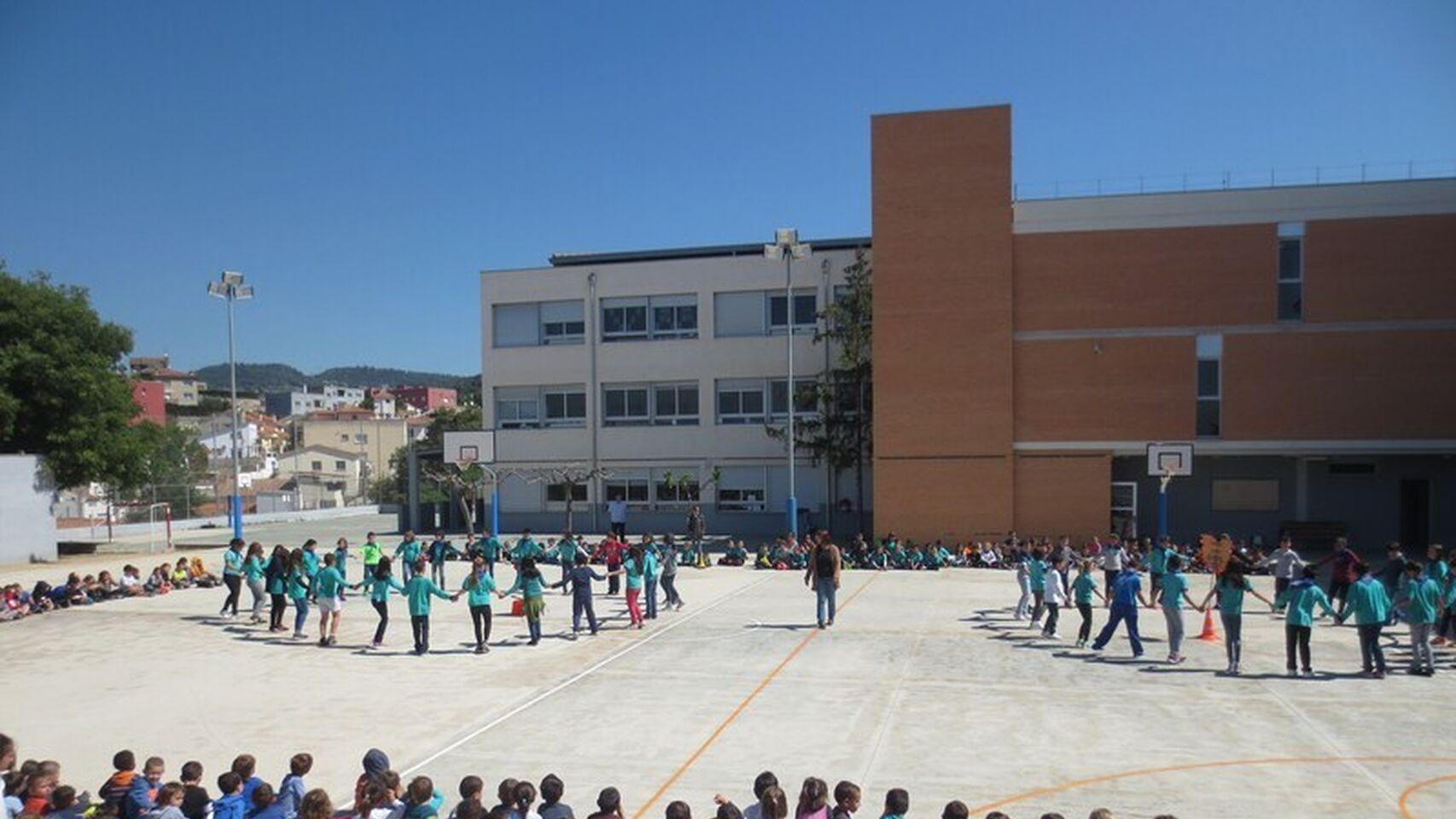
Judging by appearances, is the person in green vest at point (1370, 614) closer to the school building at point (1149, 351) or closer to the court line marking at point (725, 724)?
the court line marking at point (725, 724)

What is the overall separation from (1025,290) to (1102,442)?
19.2 ft

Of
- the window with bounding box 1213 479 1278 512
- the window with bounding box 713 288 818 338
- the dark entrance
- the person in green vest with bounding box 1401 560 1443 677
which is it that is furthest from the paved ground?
the window with bounding box 713 288 818 338

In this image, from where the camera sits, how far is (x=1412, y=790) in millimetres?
9672

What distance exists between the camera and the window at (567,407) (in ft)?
147

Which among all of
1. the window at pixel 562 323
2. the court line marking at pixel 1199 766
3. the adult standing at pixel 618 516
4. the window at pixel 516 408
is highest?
the window at pixel 562 323

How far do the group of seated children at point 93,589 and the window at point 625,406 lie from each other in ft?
63.6

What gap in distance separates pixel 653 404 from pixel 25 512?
23.6 metres

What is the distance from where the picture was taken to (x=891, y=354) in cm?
3484

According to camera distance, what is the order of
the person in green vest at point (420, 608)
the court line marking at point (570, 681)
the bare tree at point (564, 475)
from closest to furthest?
the court line marking at point (570, 681) < the person in green vest at point (420, 608) < the bare tree at point (564, 475)

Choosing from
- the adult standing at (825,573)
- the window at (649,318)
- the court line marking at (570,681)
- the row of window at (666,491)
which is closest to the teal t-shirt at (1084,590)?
the adult standing at (825,573)

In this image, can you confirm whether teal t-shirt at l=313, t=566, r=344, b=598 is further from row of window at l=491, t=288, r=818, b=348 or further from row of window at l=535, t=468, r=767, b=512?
row of window at l=491, t=288, r=818, b=348

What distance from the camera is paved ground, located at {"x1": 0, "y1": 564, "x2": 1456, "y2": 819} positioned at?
10.0 m

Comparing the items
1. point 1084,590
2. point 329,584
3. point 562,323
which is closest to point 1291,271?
point 1084,590

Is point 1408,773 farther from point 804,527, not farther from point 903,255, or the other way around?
point 804,527
